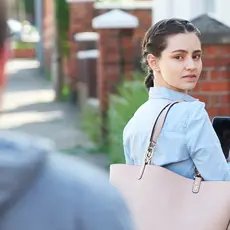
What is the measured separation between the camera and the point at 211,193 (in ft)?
9.30

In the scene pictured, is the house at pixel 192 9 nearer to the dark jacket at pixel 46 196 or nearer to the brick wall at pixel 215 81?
the brick wall at pixel 215 81

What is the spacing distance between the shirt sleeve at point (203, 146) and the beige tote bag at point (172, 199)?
4 centimetres

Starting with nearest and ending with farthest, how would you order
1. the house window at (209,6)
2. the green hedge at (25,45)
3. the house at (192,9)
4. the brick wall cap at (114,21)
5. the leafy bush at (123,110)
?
1. the house at (192,9)
2. the leafy bush at (123,110)
3. the house window at (209,6)
4. the brick wall cap at (114,21)
5. the green hedge at (25,45)

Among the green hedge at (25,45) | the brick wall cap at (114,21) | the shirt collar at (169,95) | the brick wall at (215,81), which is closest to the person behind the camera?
the shirt collar at (169,95)

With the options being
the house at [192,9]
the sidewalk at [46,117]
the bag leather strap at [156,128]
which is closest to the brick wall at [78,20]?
the sidewalk at [46,117]

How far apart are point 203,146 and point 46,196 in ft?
5.45

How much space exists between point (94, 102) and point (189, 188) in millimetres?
9735

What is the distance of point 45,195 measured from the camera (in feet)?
4.09

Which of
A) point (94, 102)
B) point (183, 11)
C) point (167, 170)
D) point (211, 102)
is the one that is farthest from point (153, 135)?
point (94, 102)

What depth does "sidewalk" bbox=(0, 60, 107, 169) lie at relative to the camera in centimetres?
1165

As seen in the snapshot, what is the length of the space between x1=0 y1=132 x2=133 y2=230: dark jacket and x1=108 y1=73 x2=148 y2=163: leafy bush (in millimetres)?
6341

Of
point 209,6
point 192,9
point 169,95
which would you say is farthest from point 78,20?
point 169,95

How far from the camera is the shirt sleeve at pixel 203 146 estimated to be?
9.36ft

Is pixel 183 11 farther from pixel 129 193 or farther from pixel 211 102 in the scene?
pixel 129 193
